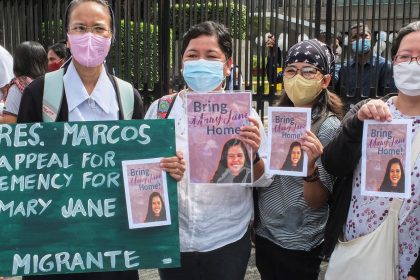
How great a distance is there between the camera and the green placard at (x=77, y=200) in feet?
8.18

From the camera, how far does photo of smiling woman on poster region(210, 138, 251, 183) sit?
2.52 m

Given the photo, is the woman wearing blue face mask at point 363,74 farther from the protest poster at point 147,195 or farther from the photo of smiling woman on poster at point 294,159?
the protest poster at point 147,195

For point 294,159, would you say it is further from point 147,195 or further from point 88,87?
point 88,87

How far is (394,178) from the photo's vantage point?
2.28 metres

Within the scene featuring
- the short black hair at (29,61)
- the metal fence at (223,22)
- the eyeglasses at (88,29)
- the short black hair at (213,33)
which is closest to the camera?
the eyeglasses at (88,29)

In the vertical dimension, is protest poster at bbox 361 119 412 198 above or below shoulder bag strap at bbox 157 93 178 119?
below

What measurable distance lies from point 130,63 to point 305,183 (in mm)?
4857

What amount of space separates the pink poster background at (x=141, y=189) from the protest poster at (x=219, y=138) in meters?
0.16

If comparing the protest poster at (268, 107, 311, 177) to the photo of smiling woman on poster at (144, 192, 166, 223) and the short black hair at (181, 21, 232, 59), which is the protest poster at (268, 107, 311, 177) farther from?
the photo of smiling woman on poster at (144, 192, 166, 223)

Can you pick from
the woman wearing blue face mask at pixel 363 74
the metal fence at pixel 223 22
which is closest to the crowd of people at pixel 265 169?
the woman wearing blue face mask at pixel 363 74

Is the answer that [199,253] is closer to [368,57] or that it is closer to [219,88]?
[219,88]

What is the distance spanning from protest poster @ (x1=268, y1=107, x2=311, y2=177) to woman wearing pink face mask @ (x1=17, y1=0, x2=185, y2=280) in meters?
0.46

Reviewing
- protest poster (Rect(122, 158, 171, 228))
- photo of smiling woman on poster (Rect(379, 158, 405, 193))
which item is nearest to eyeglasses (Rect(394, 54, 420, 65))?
photo of smiling woman on poster (Rect(379, 158, 405, 193))

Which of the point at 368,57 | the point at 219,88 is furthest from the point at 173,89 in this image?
the point at 219,88
